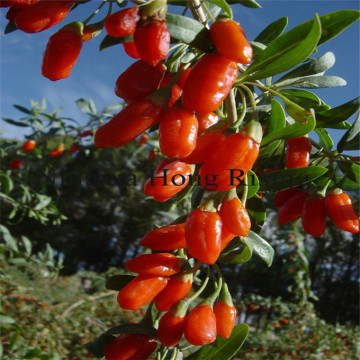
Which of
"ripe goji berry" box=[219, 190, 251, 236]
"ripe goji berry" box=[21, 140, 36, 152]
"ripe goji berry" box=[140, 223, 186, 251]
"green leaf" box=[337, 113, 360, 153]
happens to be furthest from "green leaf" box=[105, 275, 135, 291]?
"ripe goji berry" box=[21, 140, 36, 152]

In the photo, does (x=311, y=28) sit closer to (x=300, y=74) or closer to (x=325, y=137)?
(x=300, y=74)

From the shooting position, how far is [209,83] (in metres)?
0.40

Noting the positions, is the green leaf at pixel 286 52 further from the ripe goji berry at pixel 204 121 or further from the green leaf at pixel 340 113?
the green leaf at pixel 340 113

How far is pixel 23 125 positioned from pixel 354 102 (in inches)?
111

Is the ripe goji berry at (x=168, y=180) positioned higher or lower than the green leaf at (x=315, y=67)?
lower

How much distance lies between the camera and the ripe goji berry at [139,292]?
532 millimetres

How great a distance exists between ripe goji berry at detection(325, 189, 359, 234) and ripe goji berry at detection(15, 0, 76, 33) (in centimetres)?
53

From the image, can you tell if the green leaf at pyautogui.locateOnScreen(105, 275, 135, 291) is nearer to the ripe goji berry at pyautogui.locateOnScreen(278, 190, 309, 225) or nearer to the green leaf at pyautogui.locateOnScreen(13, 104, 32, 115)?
the ripe goji berry at pyautogui.locateOnScreen(278, 190, 309, 225)

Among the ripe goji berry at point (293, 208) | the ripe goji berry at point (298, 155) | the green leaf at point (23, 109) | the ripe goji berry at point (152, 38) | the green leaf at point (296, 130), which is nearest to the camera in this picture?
the ripe goji berry at point (152, 38)

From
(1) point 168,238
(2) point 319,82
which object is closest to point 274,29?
(2) point 319,82

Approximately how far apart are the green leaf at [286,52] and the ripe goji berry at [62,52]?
0.22m

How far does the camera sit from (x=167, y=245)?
54 cm

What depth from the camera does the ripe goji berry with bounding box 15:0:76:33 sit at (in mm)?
467

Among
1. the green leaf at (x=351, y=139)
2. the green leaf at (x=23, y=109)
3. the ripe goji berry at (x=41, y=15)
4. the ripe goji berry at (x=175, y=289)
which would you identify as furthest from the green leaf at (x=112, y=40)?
the green leaf at (x=23, y=109)
